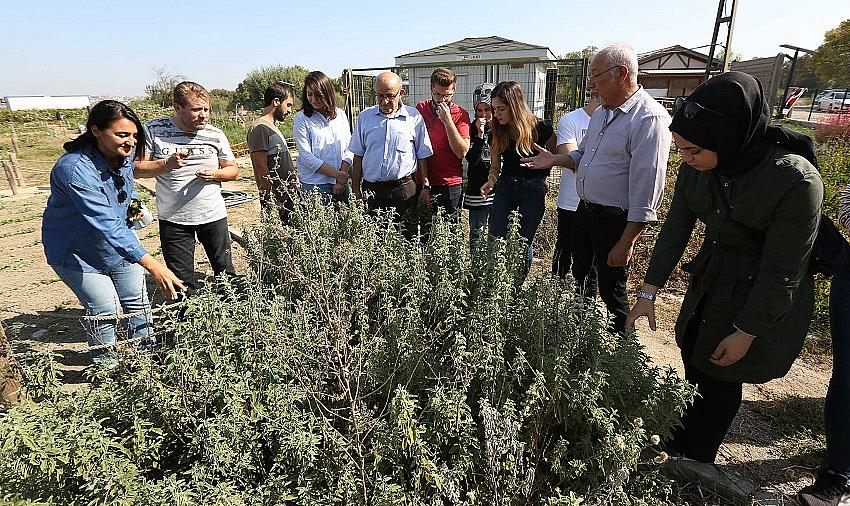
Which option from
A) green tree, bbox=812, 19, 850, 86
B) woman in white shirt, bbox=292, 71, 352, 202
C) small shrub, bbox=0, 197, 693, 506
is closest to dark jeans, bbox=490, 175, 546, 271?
woman in white shirt, bbox=292, 71, 352, 202

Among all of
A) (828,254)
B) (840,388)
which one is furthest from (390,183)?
(840,388)

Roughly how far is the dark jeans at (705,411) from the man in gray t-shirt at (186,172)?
3.02 meters

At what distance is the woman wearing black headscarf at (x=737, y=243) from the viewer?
66.6 inches

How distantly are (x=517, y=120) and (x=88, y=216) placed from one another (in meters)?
2.86

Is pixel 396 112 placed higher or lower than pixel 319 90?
lower

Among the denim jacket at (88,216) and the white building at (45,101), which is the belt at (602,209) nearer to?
the denim jacket at (88,216)

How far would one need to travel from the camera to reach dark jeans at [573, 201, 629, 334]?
115 inches

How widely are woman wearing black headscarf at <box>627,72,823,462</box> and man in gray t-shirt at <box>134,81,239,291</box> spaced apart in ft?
9.77

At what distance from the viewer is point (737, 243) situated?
1.90 meters

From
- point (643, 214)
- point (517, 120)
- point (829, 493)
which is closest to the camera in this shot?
point (829, 493)

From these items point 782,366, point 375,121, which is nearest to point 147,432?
point 782,366

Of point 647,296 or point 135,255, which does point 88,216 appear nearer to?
point 135,255

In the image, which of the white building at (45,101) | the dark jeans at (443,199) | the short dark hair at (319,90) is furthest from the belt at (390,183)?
the white building at (45,101)

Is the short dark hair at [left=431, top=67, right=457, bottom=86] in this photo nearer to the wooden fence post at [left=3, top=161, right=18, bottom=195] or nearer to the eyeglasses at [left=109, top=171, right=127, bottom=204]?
the eyeglasses at [left=109, top=171, right=127, bottom=204]
